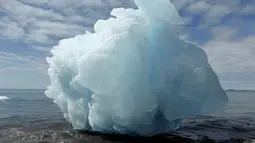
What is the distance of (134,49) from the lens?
42.3 ft

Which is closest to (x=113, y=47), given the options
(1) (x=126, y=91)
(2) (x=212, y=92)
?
(1) (x=126, y=91)

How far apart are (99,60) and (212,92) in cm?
606

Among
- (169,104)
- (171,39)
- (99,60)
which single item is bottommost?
(169,104)

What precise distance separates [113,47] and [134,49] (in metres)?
1.12

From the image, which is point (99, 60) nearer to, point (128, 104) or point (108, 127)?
point (128, 104)

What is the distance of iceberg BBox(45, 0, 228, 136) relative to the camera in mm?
12516

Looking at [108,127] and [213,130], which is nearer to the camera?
[108,127]

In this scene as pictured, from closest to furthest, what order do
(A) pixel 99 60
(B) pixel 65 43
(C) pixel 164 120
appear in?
1. (A) pixel 99 60
2. (C) pixel 164 120
3. (B) pixel 65 43

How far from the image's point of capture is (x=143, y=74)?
12969 millimetres

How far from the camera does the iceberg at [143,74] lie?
41.1 feet

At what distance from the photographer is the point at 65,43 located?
15.8 metres

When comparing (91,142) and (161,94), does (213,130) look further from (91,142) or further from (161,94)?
(91,142)

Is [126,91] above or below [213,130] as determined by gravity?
above

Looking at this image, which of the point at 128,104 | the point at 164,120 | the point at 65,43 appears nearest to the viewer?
the point at 128,104
